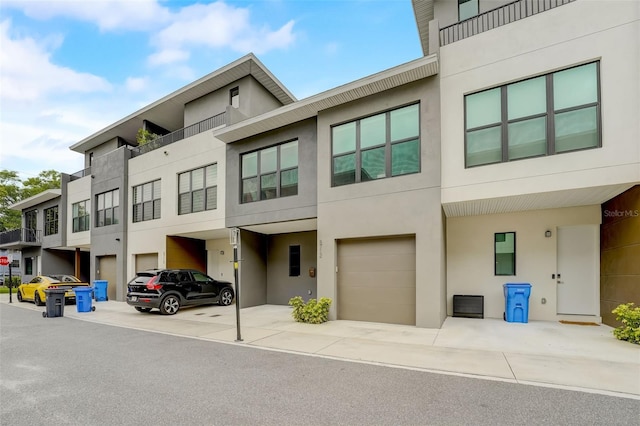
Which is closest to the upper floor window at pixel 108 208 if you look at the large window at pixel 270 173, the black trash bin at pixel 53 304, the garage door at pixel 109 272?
the garage door at pixel 109 272

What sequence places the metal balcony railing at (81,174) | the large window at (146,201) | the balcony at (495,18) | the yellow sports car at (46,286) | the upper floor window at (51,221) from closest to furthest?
the balcony at (495,18) → the yellow sports car at (46,286) → the large window at (146,201) → the metal balcony railing at (81,174) → the upper floor window at (51,221)

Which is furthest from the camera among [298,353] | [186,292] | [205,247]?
[205,247]

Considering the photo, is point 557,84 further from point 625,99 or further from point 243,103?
point 243,103

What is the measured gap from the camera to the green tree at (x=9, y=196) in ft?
109

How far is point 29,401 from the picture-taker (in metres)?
4.26

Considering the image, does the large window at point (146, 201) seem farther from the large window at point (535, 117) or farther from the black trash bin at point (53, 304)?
the large window at point (535, 117)

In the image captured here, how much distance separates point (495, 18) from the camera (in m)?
8.42

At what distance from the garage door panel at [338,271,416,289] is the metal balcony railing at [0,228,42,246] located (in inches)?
1029

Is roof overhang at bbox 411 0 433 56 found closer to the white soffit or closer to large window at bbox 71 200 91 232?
the white soffit

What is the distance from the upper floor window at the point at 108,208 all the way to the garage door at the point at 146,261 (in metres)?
2.76

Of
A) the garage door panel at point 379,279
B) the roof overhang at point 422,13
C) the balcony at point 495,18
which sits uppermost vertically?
the roof overhang at point 422,13

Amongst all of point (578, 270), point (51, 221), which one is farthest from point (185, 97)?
point (578, 270)

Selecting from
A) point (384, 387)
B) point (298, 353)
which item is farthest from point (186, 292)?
point (384, 387)

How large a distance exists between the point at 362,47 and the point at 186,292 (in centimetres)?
1175
